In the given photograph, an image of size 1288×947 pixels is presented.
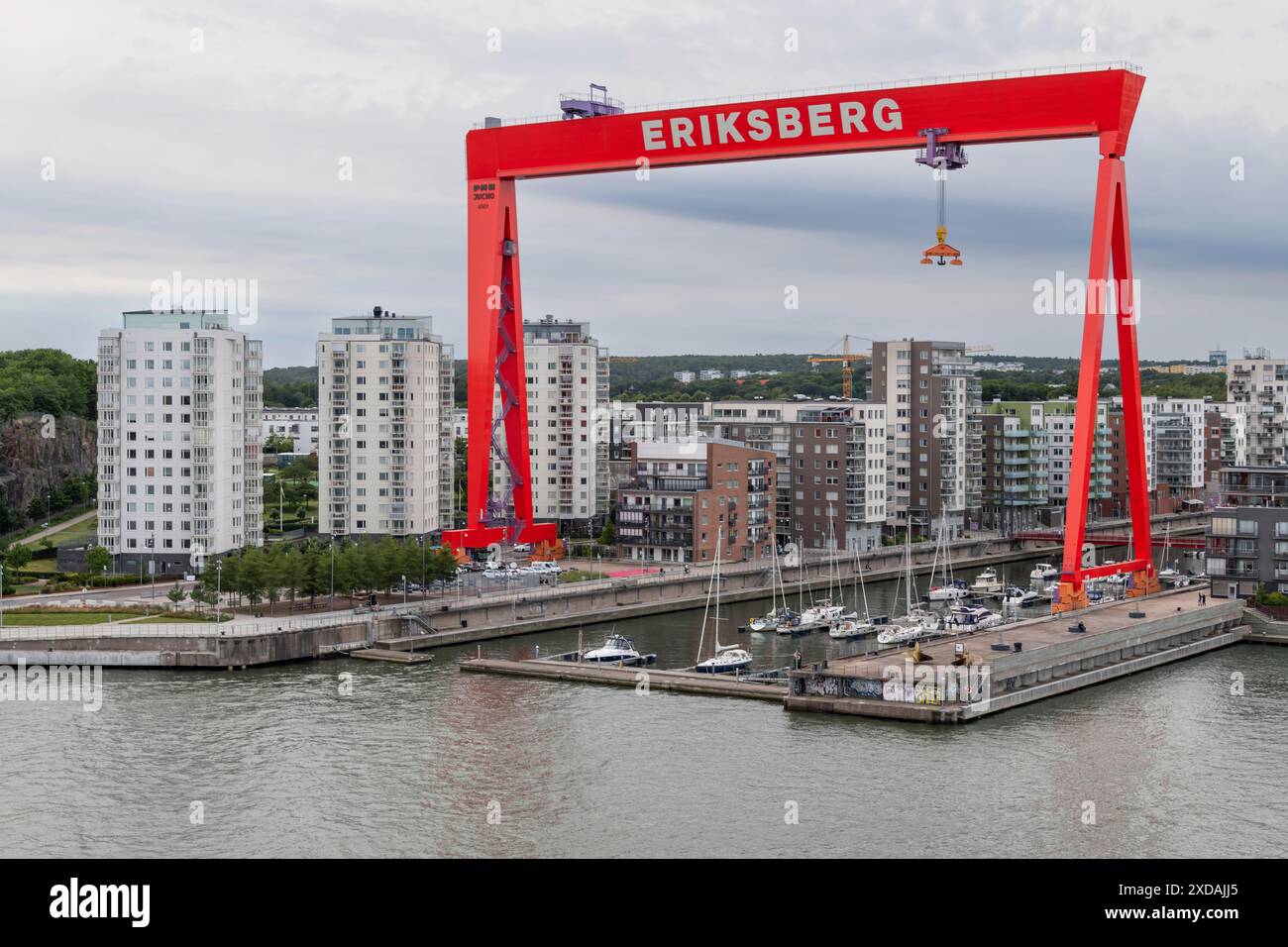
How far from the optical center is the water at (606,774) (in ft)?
43.0

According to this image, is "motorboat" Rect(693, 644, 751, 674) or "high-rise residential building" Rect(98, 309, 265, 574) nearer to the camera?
"motorboat" Rect(693, 644, 751, 674)

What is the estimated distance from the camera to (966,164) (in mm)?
24234

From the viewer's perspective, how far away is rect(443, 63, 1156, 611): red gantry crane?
912 inches

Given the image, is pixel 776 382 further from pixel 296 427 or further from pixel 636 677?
pixel 636 677

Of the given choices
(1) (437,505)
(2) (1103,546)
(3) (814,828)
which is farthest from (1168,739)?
(2) (1103,546)

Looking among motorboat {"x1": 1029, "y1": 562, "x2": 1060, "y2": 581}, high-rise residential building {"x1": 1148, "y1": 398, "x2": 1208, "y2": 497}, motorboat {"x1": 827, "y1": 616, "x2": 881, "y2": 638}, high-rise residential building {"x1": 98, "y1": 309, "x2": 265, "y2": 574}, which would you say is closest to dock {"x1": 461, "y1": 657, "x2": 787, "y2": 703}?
motorboat {"x1": 827, "y1": 616, "x2": 881, "y2": 638}

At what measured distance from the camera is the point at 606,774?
15219 mm

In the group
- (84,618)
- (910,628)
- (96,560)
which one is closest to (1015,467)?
(910,628)

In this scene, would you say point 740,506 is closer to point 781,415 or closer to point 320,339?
point 781,415

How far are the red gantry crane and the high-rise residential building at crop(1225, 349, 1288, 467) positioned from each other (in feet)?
50.7

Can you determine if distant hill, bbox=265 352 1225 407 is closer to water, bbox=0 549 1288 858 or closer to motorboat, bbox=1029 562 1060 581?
motorboat, bbox=1029 562 1060 581

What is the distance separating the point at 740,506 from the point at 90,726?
1783cm

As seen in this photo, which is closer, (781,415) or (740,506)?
(740,506)

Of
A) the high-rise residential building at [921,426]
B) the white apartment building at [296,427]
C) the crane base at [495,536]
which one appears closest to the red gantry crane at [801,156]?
the crane base at [495,536]
